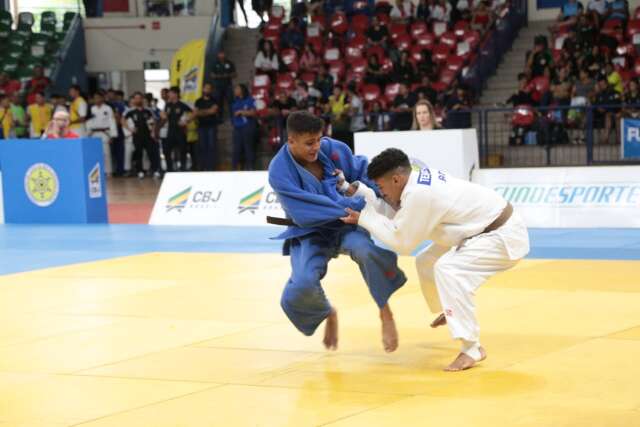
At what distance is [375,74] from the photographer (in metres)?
24.4

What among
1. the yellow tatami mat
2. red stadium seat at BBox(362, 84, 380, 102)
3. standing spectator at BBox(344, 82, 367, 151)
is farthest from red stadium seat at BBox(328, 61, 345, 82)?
the yellow tatami mat

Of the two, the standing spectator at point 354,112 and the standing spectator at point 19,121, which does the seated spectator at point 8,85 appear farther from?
the standing spectator at point 354,112

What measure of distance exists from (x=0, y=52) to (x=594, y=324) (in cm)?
2478

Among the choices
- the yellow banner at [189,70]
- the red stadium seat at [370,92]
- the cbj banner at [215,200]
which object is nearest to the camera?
the cbj banner at [215,200]

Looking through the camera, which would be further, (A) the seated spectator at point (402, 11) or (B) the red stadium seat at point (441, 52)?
(A) the seated spectator at point (402, 11)

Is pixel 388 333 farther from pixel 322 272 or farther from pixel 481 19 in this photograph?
pixel 481 19

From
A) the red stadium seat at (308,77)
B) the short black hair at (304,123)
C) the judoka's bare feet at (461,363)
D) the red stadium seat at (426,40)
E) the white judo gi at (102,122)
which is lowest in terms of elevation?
the judoka's bare feet at (461,363)

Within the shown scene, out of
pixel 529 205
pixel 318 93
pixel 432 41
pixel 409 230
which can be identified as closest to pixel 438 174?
pixel 409 230

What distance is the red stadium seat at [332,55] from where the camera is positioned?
26422 mm

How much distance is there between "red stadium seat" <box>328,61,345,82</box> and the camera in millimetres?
25737

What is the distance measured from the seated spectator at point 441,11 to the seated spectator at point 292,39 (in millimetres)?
3201

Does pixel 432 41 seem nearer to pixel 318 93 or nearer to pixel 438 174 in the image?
pixel 318 93

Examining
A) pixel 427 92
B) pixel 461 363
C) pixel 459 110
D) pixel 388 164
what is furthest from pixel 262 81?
pixel 461 363

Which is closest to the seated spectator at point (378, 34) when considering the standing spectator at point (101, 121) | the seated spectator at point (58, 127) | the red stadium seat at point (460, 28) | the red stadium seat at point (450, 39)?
the red stadium seat at point (450, 39)
